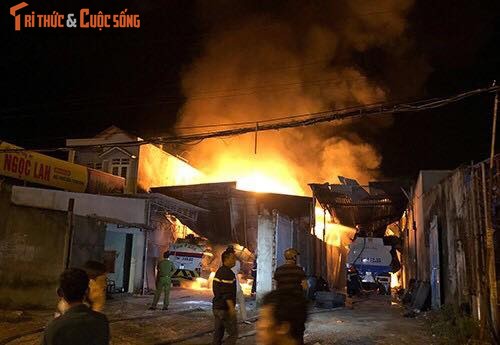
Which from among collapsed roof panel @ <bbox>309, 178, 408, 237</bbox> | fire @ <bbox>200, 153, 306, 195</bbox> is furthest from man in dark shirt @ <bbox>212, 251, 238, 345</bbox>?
fire @ <bbox>200, 153, 306, 195</bbox>

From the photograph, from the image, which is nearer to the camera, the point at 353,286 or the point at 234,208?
the point at 353,286

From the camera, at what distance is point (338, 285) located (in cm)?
2617

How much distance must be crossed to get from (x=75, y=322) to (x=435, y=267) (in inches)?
466

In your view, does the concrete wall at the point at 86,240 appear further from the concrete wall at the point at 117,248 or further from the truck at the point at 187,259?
the truck at the point at 187,259

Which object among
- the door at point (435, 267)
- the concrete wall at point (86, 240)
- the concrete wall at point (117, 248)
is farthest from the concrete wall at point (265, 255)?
the concrete wall at point (117, 248)

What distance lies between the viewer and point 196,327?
1039cm

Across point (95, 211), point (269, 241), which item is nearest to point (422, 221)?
point (269, 241)

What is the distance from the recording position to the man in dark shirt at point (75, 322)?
108 inches

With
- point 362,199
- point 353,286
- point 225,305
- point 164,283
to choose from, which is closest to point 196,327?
point 164,283

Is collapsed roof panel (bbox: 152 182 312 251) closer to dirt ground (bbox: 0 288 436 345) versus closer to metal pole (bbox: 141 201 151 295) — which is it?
metal pole (bbox: 141 201 151 295)

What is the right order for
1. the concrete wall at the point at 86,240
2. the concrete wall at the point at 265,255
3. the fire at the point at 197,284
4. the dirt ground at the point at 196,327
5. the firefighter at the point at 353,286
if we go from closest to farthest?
the dirt ground at the point at 196,327, the concrete wall at the point at 86,240, the concrete wall at the point at 265,255, the firefighter at the point at 353,286, the fire at the point at 197,284

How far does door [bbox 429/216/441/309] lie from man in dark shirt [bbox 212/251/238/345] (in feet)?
24.5

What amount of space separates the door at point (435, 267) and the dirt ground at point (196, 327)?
0.86 metres

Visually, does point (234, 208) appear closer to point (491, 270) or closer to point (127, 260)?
point (127, 260)
